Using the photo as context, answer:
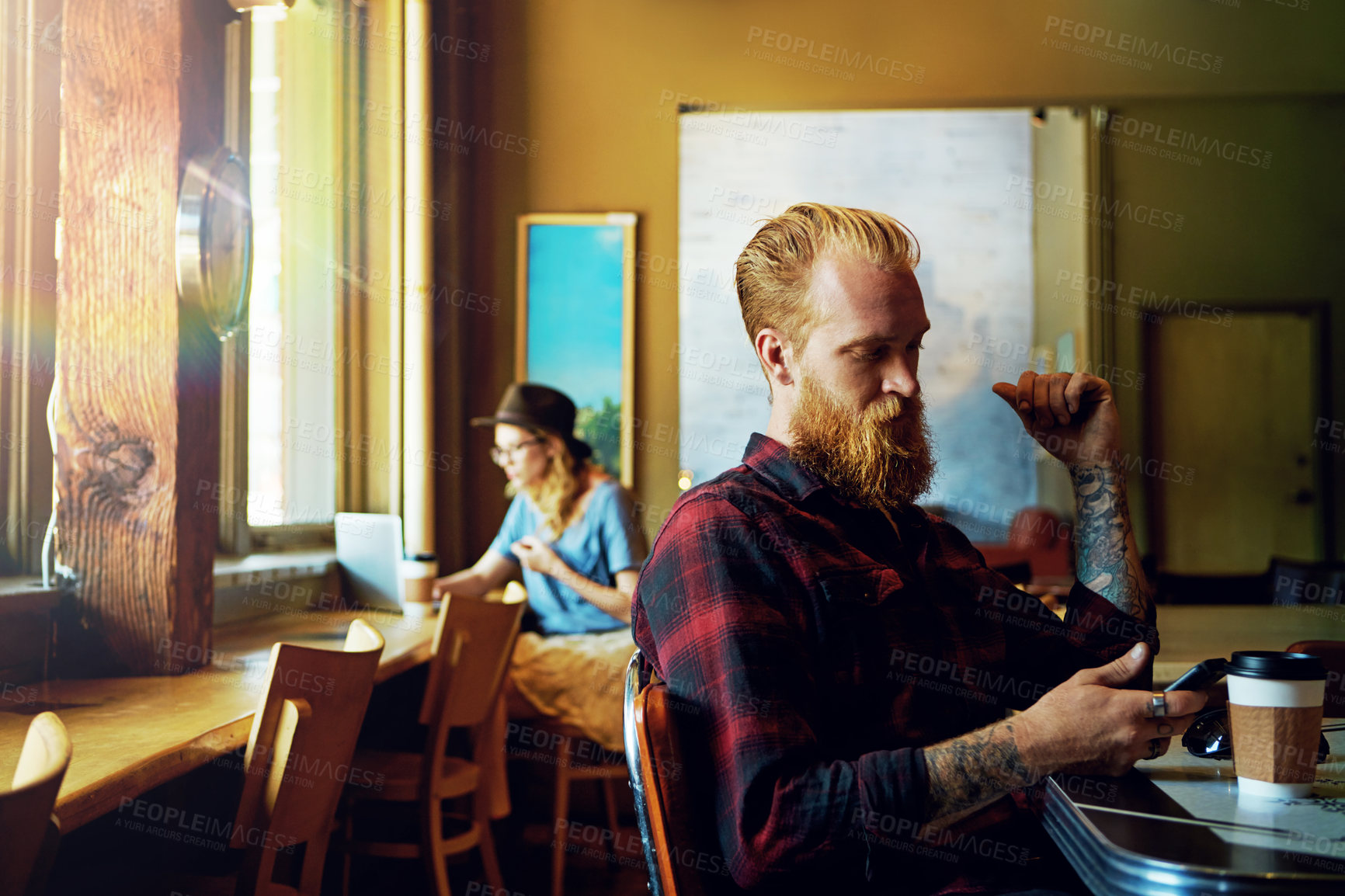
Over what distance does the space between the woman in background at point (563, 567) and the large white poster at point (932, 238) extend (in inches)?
65.2

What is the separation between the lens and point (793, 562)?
46.5 inches

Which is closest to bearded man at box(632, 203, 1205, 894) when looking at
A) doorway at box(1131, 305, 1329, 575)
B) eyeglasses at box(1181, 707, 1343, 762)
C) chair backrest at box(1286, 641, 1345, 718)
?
Answer: eyeglasses at box(1181, 707, 1343, 762)

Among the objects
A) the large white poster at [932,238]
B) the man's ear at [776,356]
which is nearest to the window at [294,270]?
the large white poster at [932,238]

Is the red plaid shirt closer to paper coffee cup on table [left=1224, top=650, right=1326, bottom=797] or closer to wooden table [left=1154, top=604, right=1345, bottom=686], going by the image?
paper coffee cup on table [left=1224, top=650, right=1326, bottom=797]

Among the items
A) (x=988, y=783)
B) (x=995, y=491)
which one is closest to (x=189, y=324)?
(x=988, y=783)

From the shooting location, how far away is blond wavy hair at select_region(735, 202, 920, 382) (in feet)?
4.35

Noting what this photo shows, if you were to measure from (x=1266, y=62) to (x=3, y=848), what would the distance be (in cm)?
630

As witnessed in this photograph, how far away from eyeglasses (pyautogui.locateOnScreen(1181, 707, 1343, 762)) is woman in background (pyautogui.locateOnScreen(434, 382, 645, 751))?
2.02 meters

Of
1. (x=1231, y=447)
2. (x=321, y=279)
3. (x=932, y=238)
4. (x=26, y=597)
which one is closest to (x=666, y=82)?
(x=932, y=238)

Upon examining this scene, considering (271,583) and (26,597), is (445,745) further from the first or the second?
(26,597)

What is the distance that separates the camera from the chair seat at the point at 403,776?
259 cm

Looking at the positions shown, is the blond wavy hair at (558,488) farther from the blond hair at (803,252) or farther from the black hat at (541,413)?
the blond hair at (803,252)

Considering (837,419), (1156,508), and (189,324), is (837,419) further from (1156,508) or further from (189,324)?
(1156,508)

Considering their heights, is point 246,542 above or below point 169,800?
above
